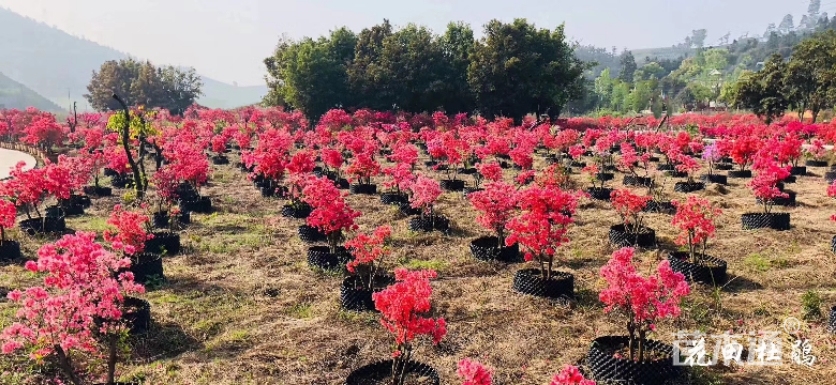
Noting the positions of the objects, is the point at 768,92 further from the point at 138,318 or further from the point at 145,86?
the point at 145,86

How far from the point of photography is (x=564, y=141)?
95.6ft

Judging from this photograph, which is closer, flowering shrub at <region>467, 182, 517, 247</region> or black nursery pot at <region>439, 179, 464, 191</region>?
flowering shrub at <region>467, 182, 517, 247</region>

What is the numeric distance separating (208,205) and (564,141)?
58.8 feet

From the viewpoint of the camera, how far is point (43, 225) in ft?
49.8

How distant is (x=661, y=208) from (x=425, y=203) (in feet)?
23.1

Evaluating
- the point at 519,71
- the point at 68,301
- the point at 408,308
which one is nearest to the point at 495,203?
the point at 408,308

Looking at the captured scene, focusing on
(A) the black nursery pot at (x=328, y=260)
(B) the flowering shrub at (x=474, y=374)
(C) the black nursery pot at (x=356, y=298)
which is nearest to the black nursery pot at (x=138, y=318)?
(C) the black nursery pot at (x=356, y=298)

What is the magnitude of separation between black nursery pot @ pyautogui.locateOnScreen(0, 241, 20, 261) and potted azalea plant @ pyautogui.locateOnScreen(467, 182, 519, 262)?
10346 mm

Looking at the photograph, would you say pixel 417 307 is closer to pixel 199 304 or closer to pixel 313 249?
pixel 199 304

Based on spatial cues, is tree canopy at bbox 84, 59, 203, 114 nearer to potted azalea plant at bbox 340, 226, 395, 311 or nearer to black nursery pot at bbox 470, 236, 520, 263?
black nursery pot at bbox 470, 236, 520, 263

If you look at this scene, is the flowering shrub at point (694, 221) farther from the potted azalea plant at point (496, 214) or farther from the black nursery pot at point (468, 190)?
the black nursery pot at point (468, 190)

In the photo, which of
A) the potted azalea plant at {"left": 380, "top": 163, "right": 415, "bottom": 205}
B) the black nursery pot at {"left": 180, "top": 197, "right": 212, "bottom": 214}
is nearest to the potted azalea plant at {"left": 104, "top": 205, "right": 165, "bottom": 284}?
the black nursery pot at {"left": 180, "top": 197, "right": 212, "bottom": 214}

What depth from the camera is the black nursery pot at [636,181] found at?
835 inches

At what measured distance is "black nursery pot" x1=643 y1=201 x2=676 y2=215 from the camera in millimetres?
16797
